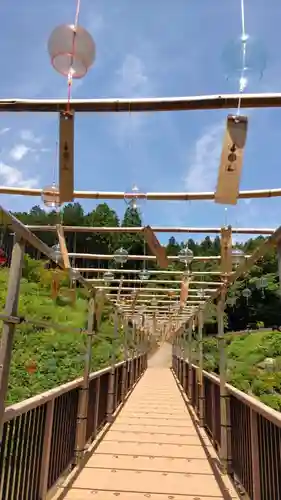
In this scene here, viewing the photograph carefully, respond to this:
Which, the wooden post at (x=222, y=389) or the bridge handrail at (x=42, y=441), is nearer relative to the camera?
the bridge handrail at (x=42, y=441)

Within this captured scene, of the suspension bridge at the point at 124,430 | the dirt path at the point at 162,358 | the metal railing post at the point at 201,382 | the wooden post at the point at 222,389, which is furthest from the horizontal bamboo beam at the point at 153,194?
the dirt path at the point at 162,358

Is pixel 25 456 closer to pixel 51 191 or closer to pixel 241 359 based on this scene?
pixel 51 191

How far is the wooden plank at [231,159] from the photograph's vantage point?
7.22 ft

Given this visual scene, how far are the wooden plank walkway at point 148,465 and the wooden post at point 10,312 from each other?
5.56ft

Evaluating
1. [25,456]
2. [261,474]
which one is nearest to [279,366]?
[261,474]

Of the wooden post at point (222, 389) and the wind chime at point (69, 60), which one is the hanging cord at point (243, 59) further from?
the wooden post at point (222, 389)

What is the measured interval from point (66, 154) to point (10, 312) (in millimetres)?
957

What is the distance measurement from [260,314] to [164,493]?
24.3 meters

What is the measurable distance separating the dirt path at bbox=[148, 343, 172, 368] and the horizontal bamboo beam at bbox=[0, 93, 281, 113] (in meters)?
Result: 26.4

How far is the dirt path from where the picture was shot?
29.2 meters

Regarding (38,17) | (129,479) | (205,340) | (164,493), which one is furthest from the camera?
(205,340)

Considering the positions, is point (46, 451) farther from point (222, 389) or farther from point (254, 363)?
point (254, 363)

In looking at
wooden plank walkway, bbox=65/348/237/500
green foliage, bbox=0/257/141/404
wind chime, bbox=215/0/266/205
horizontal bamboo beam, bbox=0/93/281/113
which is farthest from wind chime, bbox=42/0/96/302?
green foliage, bbox=0/257/141/404

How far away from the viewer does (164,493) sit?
3242mm
